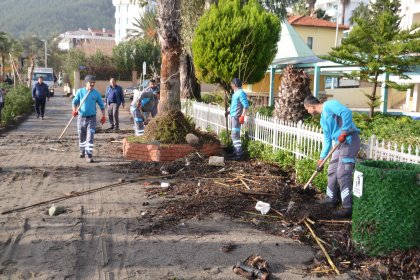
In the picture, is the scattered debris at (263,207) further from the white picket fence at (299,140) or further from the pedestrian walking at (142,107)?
the pedestrian walking at (142,107)

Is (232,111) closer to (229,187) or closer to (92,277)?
(229,187)

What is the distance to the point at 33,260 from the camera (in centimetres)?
474

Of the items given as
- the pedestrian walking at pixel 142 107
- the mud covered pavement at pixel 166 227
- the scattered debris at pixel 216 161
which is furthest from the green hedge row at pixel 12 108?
the scattered debris at pixel 216 161

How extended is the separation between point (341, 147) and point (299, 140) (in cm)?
222

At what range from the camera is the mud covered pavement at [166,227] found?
15.2 feet

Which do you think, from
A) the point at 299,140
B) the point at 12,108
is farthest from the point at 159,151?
the point at 12,108

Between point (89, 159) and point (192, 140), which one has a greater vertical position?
point (192, 140)

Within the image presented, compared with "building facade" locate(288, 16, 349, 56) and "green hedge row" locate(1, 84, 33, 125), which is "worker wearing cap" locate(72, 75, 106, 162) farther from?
"building facade" locate(288, 16, 349, 56)

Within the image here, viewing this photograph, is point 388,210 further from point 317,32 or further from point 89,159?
point 317,32

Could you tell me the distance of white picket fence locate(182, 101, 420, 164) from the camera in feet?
20.2

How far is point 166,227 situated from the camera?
574cm

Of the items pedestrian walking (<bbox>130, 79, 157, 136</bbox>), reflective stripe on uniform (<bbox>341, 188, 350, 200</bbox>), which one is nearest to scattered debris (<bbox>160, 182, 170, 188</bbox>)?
reflective stripe on uniform (<bbox>341, 188, 350, 200</bbox>)

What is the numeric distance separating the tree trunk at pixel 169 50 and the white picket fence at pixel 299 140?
167 cm

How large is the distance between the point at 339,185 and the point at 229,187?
180 centimetres
